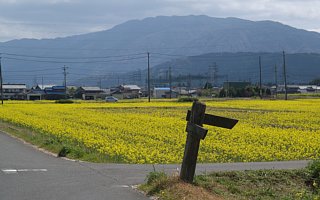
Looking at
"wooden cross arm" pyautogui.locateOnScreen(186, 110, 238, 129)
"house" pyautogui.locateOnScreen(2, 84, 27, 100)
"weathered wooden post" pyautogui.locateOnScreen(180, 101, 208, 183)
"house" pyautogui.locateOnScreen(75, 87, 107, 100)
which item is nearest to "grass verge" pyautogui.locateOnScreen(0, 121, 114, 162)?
"weathered wooden post" pyautogui.locateOnScreen(180, 101, 208, 183)

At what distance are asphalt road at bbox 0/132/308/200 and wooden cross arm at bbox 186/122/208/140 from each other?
131 cm

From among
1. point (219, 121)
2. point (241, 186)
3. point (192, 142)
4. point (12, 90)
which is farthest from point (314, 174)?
point (12, 90)

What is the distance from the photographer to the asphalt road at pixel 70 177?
866 centimetres

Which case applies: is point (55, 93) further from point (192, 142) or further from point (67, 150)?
point (192, 142)

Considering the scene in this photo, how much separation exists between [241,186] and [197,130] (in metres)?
1.64

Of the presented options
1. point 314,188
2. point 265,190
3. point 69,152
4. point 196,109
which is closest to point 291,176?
point 314,188

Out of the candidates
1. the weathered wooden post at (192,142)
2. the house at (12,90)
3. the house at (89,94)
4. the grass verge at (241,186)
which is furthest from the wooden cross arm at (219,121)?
the house at (12,90)

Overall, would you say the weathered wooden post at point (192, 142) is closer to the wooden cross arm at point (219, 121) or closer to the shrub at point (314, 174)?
the wooden cross arm at point (219, 121)

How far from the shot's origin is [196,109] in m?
8.51

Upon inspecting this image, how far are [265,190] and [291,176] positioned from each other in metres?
1.66

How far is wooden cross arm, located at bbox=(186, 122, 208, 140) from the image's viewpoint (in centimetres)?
815

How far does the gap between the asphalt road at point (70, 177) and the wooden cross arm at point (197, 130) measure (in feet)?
4.29

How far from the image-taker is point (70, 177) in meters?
10.6

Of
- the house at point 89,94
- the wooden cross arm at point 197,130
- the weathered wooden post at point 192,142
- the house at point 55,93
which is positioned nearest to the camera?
the wooden cross arm at point 197,130
